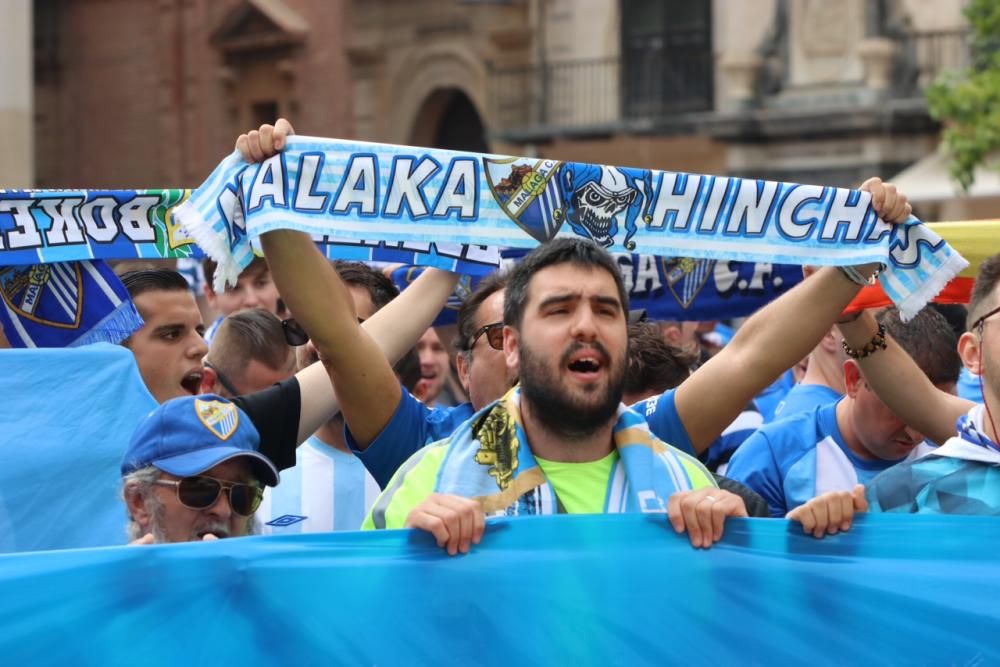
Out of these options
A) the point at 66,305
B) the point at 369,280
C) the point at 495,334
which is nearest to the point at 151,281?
the point at 66,305

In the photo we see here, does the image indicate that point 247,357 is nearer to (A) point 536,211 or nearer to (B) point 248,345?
(B) point 248,345

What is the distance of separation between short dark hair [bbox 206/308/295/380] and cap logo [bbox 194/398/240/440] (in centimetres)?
140

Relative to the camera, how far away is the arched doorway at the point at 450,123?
23.6 m

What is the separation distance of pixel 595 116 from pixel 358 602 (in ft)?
59.9

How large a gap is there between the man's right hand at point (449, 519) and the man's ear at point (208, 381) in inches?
80.6

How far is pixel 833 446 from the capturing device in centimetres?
525

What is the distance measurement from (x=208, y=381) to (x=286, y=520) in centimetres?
83

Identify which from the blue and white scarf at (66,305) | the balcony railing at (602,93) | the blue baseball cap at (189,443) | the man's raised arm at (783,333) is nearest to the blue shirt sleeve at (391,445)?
the blue baseball cap at (189,443)

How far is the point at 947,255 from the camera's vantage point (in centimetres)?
429

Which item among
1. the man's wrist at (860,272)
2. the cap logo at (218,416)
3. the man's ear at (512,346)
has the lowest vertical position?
the cap logo at (218,416)

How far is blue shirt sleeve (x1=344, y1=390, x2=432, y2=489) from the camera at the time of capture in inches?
177

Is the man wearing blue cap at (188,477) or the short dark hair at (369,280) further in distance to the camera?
the short dark hair at (369,280)

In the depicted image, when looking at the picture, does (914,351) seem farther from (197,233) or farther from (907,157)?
(907,157)

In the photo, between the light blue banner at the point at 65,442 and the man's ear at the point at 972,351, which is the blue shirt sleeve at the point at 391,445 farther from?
the man's ear at the point at 972,351
